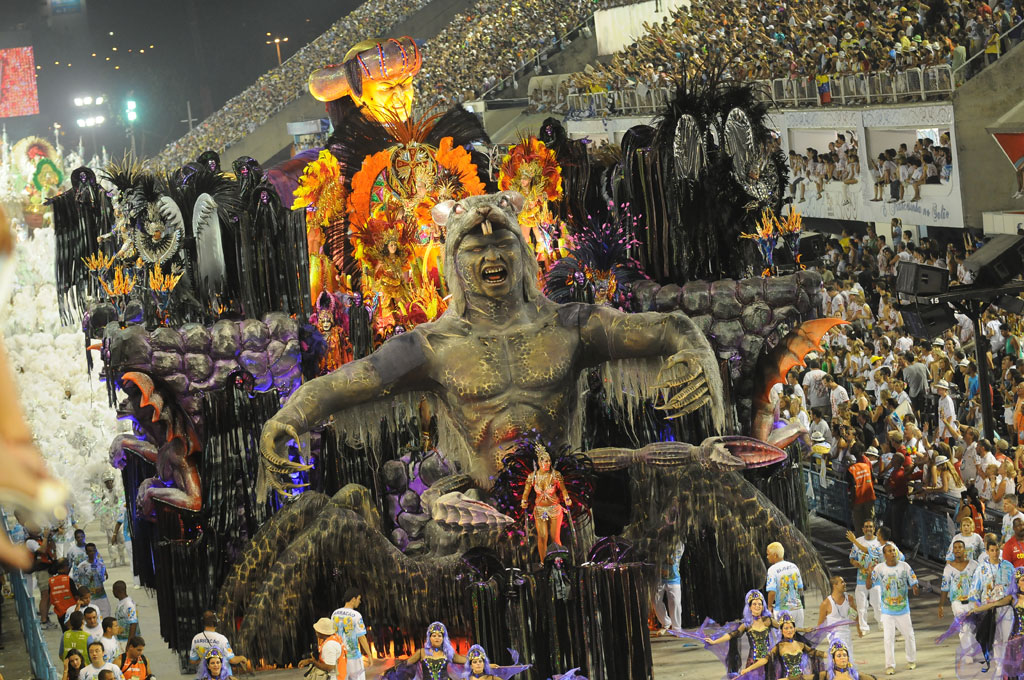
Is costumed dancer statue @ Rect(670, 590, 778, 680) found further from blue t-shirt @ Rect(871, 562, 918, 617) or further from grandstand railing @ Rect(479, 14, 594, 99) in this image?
grandstand railing @ Rect(479, 14, 594, 99)

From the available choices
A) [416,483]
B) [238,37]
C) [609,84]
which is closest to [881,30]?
[609,84]

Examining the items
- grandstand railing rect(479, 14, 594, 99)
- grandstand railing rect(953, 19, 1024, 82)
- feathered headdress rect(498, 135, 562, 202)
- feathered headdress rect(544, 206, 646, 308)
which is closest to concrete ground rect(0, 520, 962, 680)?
feathered headdress rect(544, 206, 646, 308)

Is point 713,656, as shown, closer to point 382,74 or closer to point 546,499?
point 546,499

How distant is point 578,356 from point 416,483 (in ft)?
11.0

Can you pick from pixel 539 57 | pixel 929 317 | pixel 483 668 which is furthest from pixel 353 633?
pixel 539 57

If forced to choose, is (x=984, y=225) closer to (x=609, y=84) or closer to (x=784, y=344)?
(x=784, y=344)

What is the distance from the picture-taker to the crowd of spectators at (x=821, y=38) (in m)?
19.9

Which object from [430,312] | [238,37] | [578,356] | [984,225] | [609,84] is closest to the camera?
[578,356]

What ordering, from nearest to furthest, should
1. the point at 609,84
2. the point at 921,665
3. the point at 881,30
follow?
the point at 921,665 < the point at 881,30 < the point at 609,84

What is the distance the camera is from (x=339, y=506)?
359 inches

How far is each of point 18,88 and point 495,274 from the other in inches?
1854

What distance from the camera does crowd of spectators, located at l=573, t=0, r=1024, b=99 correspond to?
19.9 m

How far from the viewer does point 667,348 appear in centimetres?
808

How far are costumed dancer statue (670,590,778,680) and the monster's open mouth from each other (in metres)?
2.25
